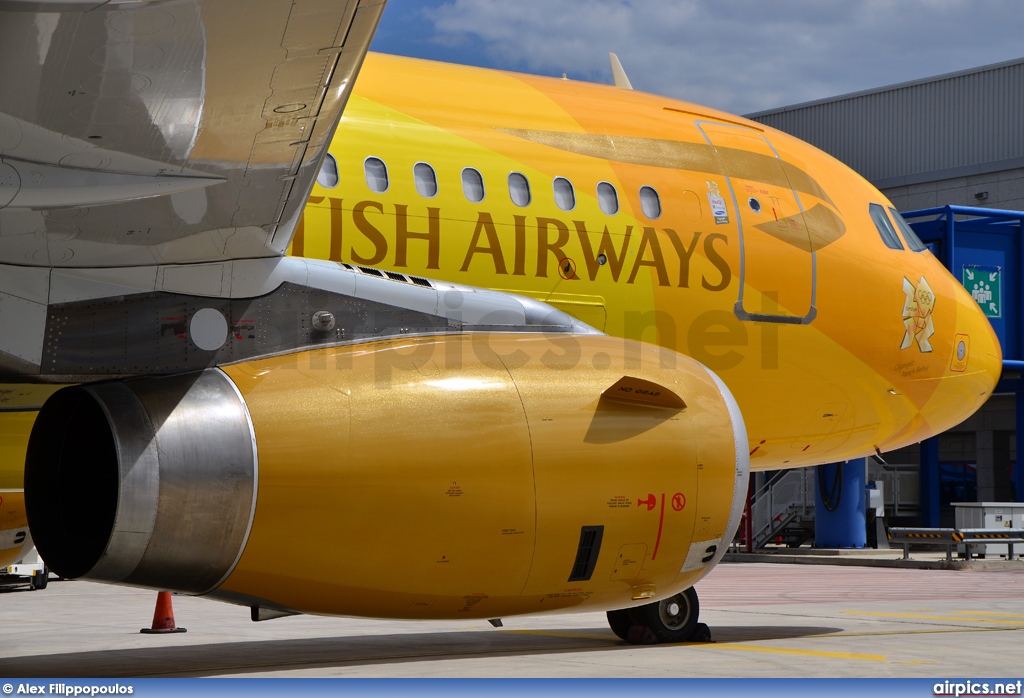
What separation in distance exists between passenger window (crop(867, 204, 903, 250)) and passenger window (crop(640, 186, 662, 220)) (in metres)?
2.81

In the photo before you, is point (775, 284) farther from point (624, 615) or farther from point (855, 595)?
point (855, 595)

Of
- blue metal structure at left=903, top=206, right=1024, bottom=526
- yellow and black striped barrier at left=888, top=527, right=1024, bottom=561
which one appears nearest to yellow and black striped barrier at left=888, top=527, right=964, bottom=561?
yellow and black striped barrier at left=888, top=527, right=1024, bottom=561

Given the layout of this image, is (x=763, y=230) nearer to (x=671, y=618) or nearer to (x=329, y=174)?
(x=671, y=618)

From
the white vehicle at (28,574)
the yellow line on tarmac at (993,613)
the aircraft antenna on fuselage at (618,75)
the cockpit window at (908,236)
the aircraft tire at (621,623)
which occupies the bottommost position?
the white vehicle at (28,574)

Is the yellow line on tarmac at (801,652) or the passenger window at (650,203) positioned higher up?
the passenger window at (650,203)

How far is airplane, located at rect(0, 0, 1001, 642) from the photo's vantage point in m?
5.71

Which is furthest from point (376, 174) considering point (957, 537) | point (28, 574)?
point (957, 537)

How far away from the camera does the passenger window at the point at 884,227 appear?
40.1 ft

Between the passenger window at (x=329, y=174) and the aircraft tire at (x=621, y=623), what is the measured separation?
17.3 ft

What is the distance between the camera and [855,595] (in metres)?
19.5

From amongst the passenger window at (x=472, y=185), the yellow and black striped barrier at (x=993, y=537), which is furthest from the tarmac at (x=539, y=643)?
the yellow and black striped barrier at (x=993, y=537)

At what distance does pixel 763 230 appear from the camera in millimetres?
11188

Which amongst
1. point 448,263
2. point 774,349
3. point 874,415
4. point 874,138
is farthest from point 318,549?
point 874,138

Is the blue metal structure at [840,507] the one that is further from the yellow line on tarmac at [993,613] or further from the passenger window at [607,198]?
the passenger window at [607,198]
